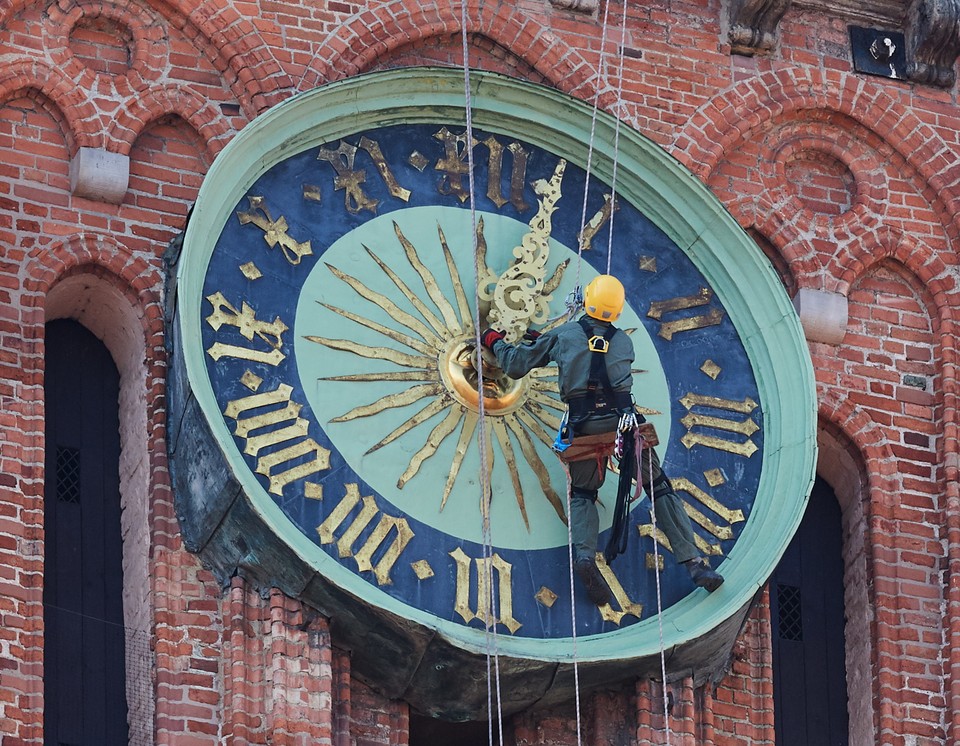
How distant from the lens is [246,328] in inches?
674

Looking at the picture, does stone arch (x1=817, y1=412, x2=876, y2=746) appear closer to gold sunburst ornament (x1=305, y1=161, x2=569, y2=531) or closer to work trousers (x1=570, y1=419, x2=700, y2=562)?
work trousers (x1=570, y1=419, x2=700, y2=562)

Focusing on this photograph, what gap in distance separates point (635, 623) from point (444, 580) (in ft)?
2.97

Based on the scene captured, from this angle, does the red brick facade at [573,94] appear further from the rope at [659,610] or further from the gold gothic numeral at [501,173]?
the gold gothic numeral at [501,173]

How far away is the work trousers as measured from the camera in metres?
17.1

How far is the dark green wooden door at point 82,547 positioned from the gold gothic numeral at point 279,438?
992 mm

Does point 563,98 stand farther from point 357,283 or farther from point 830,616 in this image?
point 830,616

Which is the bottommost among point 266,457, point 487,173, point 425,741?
point 425,741

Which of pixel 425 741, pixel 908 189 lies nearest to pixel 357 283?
pixel 425 741

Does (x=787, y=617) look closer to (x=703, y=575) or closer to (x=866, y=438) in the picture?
(x=866, y=438)

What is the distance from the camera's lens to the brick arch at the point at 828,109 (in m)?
19.0

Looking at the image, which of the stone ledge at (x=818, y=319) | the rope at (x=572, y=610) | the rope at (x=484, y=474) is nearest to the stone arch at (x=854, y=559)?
the stone ledge at (x=818, y=319)

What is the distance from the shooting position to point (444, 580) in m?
16.8

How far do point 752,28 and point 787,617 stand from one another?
3.03 metres

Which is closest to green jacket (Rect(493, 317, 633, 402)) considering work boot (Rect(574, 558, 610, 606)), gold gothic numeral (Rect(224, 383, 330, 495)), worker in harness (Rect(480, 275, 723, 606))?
worker in harness (Rect(480, 275, 723, 606))
